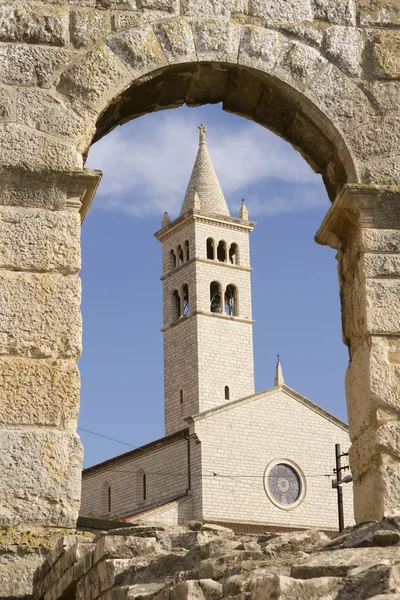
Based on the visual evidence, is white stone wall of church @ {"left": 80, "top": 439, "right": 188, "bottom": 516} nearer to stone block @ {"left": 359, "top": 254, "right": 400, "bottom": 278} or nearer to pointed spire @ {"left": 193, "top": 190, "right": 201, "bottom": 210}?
pointed spire @ {"left": 193, "top": 190, "right": 201, "bottom": 210}

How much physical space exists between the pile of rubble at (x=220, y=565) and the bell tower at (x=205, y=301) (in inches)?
2134

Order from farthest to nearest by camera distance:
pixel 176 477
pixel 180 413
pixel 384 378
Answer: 1. pixel 180 413
2. pixel 176 477
3. pixel 384 378

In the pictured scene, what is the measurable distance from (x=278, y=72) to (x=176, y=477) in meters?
38.6

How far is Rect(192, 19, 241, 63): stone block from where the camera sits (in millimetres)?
6766

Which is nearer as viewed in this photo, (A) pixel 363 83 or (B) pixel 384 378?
(B) pixel 384 378

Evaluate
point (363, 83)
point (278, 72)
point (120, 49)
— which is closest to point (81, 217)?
point (120, 49)

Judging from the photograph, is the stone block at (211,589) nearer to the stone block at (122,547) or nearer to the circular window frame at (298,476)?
the stone block at (122,547)

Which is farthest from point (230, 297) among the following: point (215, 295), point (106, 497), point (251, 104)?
point (251, 104)

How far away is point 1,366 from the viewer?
5.92 m

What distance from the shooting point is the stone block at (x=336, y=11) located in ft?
23.0

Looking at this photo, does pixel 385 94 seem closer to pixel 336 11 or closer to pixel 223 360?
pixel 336 11

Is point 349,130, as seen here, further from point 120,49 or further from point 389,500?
point 389,500

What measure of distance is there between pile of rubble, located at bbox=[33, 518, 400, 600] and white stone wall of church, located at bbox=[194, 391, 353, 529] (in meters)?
37.7

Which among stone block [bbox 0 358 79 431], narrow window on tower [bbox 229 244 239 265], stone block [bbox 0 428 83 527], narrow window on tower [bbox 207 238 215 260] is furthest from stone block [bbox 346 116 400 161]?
narrow window on tower [bbox 229 244 239 265]
